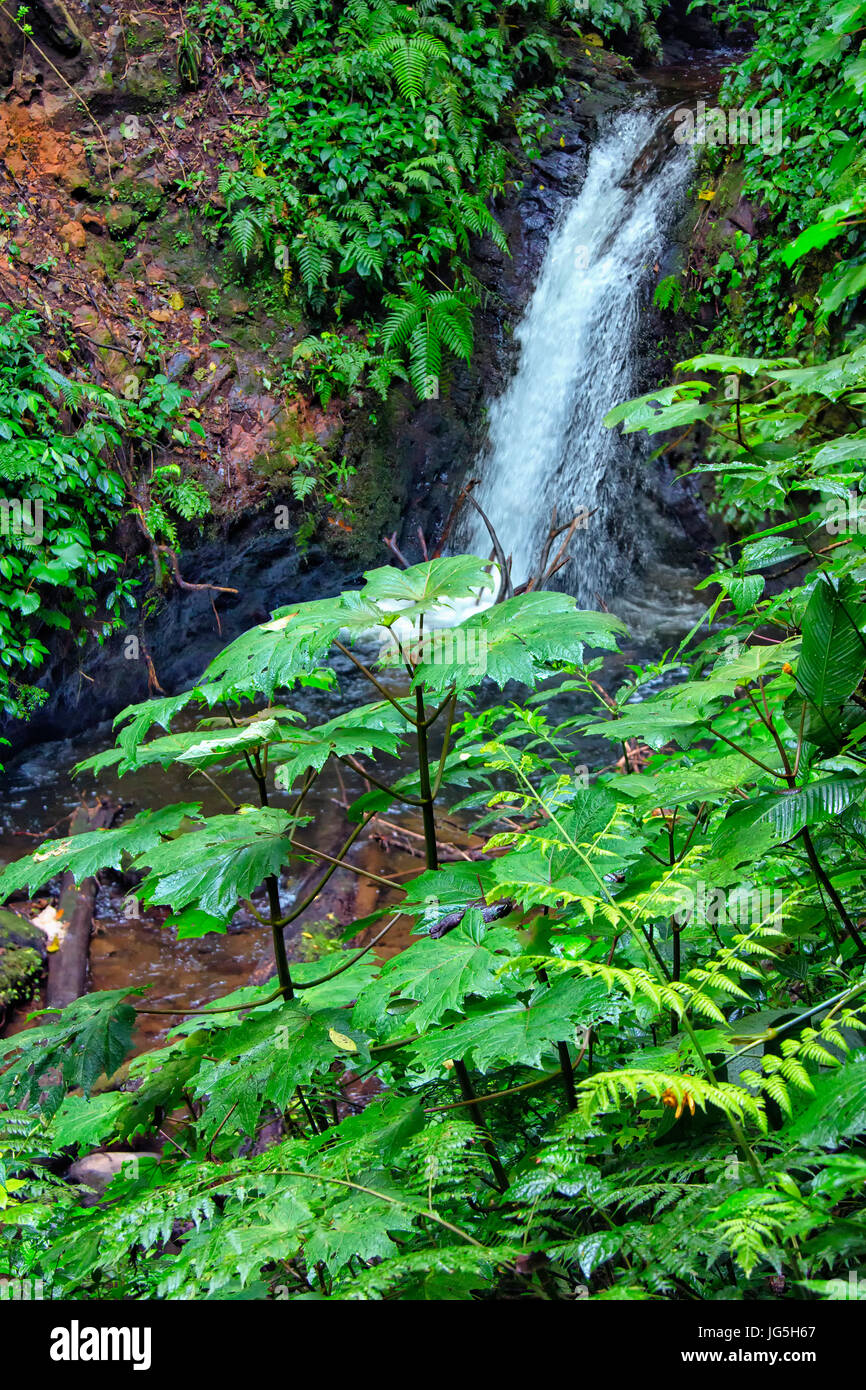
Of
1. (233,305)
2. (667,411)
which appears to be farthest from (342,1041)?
(233,305)

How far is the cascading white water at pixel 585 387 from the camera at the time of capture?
8.38m

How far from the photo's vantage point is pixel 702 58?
1103 cm

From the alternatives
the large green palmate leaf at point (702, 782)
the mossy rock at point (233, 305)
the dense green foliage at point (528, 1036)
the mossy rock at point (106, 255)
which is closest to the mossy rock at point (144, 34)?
the mossy rock at point (106, 255)

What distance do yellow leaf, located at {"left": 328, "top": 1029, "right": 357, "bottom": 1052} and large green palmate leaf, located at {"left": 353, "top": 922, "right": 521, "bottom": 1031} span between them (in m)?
0.10

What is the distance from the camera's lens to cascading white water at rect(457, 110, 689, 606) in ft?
27.5

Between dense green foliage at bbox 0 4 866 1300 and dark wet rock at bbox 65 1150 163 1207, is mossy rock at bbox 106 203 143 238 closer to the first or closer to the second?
dense green foliage at bbox 0 4 866 1300

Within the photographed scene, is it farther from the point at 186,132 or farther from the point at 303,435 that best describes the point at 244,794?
the point at 186,132

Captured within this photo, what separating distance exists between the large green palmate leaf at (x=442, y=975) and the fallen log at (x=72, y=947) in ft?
9.77

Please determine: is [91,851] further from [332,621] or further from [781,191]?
[781,191]

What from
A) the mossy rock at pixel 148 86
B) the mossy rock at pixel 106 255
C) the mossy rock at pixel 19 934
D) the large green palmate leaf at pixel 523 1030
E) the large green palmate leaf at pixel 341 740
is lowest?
the mossy rock at pixel 19 934

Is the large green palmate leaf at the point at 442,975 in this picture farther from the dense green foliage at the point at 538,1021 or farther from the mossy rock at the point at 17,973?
the mossy rock at the point at 17,973

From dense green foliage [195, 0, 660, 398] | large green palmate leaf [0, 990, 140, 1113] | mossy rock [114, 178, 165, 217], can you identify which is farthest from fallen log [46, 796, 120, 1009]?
mossy rock [114, 178, 165, 217]

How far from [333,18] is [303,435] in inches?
172

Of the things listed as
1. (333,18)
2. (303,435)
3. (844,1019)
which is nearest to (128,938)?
(844,1019)
